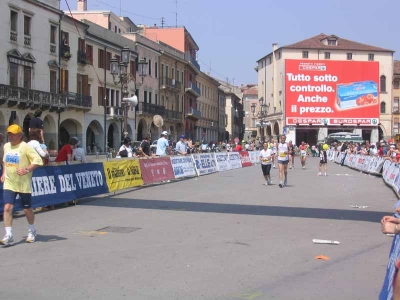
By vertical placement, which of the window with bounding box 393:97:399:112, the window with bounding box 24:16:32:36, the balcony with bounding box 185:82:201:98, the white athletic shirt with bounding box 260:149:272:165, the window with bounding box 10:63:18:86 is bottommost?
the white athletic shirt with bounding box 260:149:272:165

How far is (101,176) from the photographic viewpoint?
645 inches

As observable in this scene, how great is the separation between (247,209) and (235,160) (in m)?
22.2

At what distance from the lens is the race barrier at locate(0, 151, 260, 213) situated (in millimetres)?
13367

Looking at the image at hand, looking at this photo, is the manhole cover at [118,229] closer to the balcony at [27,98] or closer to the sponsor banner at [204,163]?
the sponsor banner at [204,163]

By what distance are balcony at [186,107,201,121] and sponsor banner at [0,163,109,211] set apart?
187ft

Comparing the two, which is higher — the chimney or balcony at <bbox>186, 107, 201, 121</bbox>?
the chimney

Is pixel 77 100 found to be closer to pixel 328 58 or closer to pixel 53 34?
pixel 53 34

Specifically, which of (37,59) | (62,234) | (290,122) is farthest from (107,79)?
(62,234)

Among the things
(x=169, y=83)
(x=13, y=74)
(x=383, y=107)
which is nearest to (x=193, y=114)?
(x=169, y=83)

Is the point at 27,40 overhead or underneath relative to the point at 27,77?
overhead

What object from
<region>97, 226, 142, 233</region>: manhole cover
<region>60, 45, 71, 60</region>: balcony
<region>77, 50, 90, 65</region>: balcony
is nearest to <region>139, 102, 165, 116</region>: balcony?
<region>77, 50, 90, 65</region>: balcony

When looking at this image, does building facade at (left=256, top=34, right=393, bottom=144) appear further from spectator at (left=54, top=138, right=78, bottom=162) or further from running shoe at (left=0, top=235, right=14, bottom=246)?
running shoe at (left=0, top=235, right=14, bottom=246)

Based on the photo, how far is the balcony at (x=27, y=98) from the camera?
115 feet

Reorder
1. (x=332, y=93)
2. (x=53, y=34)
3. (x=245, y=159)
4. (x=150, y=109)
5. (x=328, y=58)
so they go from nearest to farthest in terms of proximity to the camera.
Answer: (x=245, y=159) → (x=53, y=34) → (x=150, y=109) → (x=332, y=93) → (x=328, y=58)
